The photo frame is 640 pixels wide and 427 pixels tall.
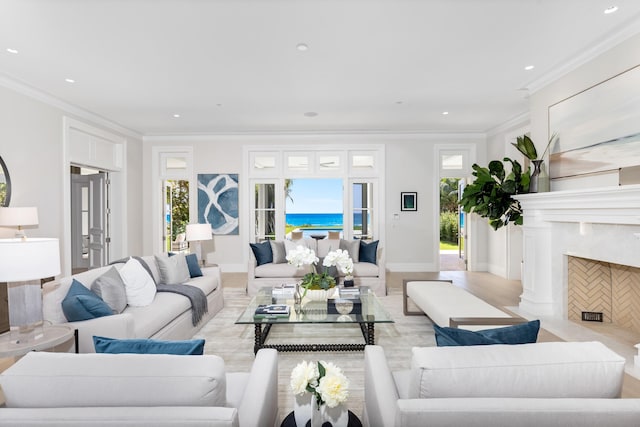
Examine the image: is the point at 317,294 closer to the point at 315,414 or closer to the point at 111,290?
the point at 111,290

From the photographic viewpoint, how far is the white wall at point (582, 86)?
3024 millimetres

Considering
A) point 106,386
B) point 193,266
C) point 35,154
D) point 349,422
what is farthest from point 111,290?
point 35,154

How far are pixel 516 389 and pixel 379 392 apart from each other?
0.52m

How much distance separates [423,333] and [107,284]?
9.71 ft

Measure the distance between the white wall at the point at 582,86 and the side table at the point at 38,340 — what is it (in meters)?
4.62

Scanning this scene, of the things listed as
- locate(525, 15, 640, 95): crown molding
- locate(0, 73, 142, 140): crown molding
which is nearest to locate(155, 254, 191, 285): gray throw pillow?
locate(0, 73, 142, 140): crown molding

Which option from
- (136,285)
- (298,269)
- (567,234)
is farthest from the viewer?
(298,269)

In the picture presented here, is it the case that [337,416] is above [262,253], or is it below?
below

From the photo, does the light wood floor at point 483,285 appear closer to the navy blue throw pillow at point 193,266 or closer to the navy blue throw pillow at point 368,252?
the navy blue throw pillow at point 368,252

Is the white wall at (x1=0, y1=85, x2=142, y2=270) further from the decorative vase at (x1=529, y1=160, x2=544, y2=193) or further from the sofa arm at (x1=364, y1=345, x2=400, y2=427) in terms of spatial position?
the decorative vase at (x1=529, y1=160, x2=544, y2=193)

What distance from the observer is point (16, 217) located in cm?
364

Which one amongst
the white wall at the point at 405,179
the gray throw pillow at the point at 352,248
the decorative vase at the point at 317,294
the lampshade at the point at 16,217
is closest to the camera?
the decorative vase at the point at 317,294

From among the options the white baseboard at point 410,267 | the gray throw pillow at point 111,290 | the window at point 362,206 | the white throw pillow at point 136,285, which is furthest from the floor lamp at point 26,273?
the white baseboard at point 410,267

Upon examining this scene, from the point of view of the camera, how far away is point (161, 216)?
23.2 ft
